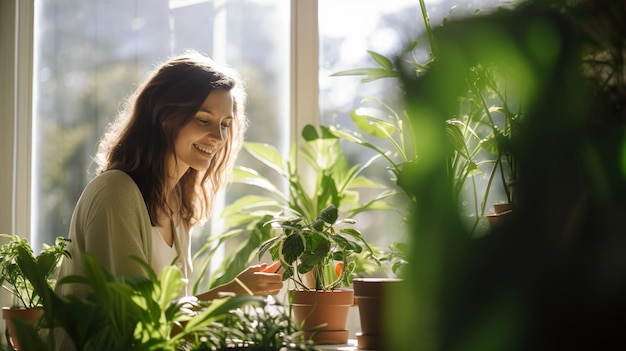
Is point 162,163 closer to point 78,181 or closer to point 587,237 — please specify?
point 78,181

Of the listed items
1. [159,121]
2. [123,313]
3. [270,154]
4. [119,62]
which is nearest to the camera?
[123,313]

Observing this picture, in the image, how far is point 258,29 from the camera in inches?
111

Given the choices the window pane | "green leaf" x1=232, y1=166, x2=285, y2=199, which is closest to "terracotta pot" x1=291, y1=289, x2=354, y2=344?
"green leaf" x1=232, y1=166, x2=285, y2=199

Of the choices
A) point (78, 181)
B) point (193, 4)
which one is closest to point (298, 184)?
point (193, 4)

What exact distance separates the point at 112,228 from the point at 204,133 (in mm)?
407

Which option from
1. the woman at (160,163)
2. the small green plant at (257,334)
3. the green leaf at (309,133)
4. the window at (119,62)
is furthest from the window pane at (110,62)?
the small green plant at (257,334)

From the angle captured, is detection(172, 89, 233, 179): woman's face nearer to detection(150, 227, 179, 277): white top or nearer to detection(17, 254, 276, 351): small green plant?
detection(150, 227, 179, 277): white top

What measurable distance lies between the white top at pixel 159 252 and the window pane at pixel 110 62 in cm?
80

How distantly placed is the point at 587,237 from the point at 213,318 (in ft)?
1.82

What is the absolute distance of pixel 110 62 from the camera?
10.4 ft

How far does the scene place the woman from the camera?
6.04ft

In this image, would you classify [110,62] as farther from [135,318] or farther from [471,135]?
[135,318]

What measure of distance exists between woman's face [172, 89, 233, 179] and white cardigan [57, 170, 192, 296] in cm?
20

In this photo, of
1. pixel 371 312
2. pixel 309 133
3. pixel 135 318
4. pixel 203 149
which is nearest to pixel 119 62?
pixel 309 133
